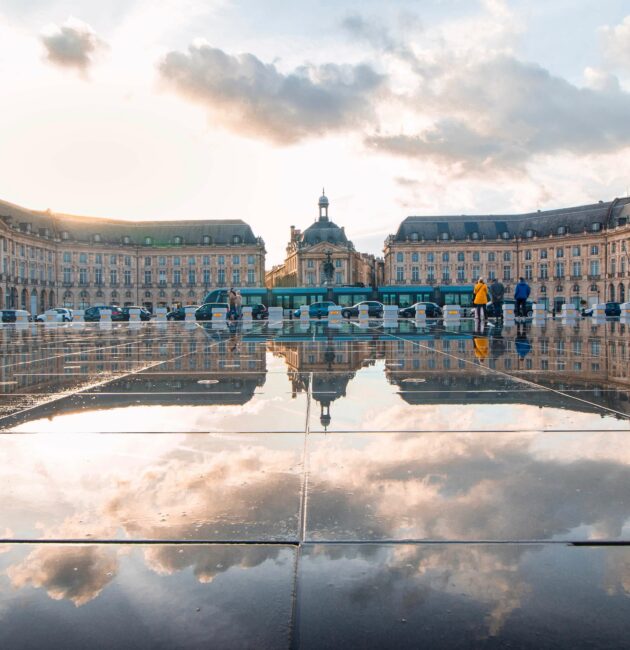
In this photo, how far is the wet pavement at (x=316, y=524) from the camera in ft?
5.88

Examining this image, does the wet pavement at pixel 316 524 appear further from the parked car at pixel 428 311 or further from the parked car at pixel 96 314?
the parked car at pixel 96 314

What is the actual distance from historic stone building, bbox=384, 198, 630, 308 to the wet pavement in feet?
310

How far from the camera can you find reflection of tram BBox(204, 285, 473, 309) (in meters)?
55.7

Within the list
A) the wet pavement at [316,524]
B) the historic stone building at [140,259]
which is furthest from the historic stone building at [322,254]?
the wet pavement at [316,524]

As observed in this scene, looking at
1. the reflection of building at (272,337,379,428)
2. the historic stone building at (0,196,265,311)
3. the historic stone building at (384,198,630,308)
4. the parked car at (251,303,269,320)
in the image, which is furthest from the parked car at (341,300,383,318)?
the historic stone building at (0,196,265,311)

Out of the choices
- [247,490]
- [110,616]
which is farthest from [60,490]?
[110,616]

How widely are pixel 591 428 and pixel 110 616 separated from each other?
3483 mm

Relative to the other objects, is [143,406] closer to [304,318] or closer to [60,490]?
[60,490]

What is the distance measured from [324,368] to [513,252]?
96.4 metres

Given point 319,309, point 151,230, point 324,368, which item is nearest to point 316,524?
point 324,368

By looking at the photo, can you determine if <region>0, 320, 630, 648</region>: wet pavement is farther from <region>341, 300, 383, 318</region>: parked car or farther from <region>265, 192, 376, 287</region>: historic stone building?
<region>265, 192, 376, 287</region>: historic stone building

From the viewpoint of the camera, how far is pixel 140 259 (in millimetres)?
100812

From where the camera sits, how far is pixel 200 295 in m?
103

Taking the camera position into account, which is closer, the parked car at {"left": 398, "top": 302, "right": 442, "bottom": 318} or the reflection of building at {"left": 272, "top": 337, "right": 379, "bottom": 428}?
the reflection of building at {"left": 272, "top": 337, "right": 379, "bottom": 428}
